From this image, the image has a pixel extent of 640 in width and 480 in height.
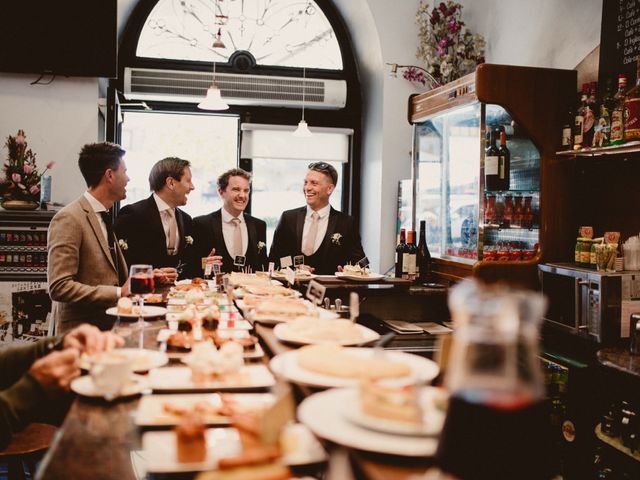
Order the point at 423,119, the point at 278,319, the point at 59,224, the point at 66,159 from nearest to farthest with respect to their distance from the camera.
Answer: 1. the point at 278,319
2. the point at 59,224
3. the point at 423,119
4. the point at 66,159

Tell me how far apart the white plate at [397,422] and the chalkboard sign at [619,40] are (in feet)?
9.69

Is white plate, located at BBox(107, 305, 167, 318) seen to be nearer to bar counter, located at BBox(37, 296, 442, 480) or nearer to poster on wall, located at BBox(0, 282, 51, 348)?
bar counter, located at BBox(37, 296, 442, 480)

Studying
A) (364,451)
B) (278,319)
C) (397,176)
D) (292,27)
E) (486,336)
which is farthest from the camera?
(292,27)

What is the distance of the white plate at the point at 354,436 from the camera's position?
3.28 feet

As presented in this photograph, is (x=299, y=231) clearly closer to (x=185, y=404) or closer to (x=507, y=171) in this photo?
(x=507, y=171)

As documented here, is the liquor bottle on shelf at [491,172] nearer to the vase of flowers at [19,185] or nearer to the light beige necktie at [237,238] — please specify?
the light beige necktie at [237,238]

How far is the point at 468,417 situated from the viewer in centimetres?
90

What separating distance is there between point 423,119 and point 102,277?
2.68m

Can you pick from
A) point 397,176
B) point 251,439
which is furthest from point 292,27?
point 251,439

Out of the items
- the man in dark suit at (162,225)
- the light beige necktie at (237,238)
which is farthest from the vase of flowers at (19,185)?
the light beige necktie at (237,238)

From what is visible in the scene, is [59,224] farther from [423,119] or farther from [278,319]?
[423,119]

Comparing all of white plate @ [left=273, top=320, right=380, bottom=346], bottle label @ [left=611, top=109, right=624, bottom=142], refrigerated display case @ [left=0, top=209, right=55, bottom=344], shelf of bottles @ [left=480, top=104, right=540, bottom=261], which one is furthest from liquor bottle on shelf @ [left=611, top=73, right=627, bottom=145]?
refrigerated display case @ [left=0, top=209, right=55, bottom=344]

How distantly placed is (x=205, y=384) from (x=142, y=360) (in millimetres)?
253

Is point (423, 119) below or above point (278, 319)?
above
